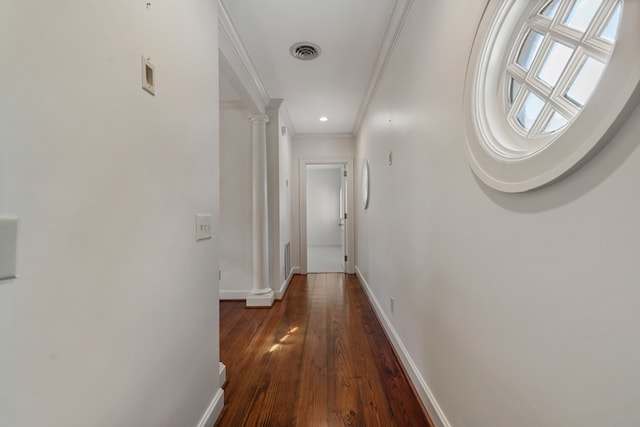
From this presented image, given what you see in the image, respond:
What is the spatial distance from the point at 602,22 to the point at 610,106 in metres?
0.27

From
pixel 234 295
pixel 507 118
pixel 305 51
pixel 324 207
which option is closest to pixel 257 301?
pixel 234 295

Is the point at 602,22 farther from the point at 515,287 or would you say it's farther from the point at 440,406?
the point at 440,406

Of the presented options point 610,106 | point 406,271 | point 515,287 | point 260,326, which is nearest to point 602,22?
point 610,106

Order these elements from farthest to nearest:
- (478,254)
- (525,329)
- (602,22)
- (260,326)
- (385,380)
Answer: (260,326), (385,380), (478,254), (525,329), (602,22)

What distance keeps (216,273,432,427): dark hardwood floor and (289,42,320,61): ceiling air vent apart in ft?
8.14

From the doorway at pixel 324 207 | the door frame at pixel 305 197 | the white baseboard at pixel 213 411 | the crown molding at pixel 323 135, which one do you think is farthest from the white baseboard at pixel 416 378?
the doorway at pixel 324 207

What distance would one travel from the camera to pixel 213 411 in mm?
1463

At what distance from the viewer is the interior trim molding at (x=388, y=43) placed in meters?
1.88

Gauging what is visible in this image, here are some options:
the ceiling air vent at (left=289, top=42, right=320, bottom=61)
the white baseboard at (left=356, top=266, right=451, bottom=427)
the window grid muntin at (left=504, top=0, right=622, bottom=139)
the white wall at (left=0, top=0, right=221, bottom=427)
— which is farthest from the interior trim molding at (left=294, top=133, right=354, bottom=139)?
the window grid muntin at (left=504, top=0, right=622, bottom=139)

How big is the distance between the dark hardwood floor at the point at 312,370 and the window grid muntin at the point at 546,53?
1503 mm

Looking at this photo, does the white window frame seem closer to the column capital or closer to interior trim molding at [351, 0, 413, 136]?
interior trim molding at [351, 0, 413, 136]

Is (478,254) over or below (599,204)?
below

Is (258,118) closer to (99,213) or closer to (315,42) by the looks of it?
(315,42)

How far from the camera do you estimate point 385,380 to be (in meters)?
1.81
